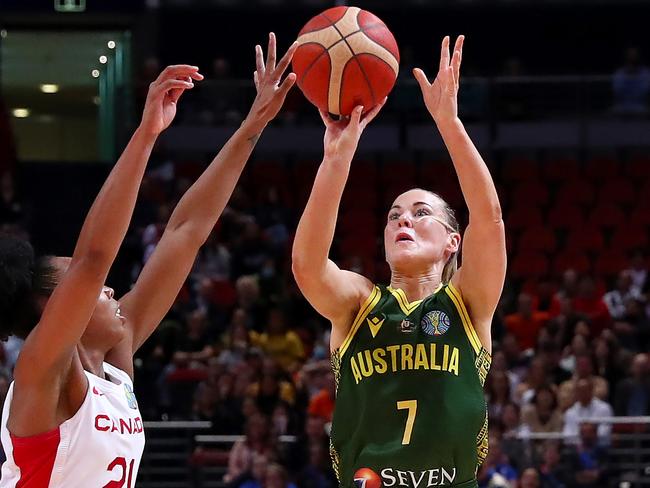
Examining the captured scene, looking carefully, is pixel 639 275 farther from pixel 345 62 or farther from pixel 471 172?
pixel 471 172

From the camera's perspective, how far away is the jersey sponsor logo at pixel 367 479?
428cm

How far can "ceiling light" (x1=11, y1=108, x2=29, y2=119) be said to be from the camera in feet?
71.9

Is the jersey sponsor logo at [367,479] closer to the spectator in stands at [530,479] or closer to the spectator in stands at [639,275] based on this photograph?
the spectator in stands at [530,479]

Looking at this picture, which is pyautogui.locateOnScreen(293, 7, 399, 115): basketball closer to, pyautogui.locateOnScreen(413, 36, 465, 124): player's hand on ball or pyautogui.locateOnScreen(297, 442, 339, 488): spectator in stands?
pyautogui.locateOnScreen(413, 36, 465, 124): player's hand on ball

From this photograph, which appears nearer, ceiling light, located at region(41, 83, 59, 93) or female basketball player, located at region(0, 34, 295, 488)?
female basketball player, located at region(0, 34, 295, 488)

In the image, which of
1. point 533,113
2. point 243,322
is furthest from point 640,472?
point 533,113

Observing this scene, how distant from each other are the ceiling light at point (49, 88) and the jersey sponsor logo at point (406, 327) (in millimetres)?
17659

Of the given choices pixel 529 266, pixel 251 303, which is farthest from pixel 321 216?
pixel 529 266

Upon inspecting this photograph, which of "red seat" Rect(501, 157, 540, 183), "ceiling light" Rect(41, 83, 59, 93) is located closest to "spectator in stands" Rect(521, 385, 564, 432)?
"red seat" Rect(501, 157, 540, 183)

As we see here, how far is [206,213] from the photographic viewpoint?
159 inches

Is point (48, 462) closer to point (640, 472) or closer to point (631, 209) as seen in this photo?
point (640, 472)

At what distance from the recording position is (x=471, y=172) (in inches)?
170

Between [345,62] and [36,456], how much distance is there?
195 centimetres

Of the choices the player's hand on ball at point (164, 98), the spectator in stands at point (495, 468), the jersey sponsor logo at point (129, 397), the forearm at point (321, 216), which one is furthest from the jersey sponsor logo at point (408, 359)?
the spectator in stands at point (495, 468)
